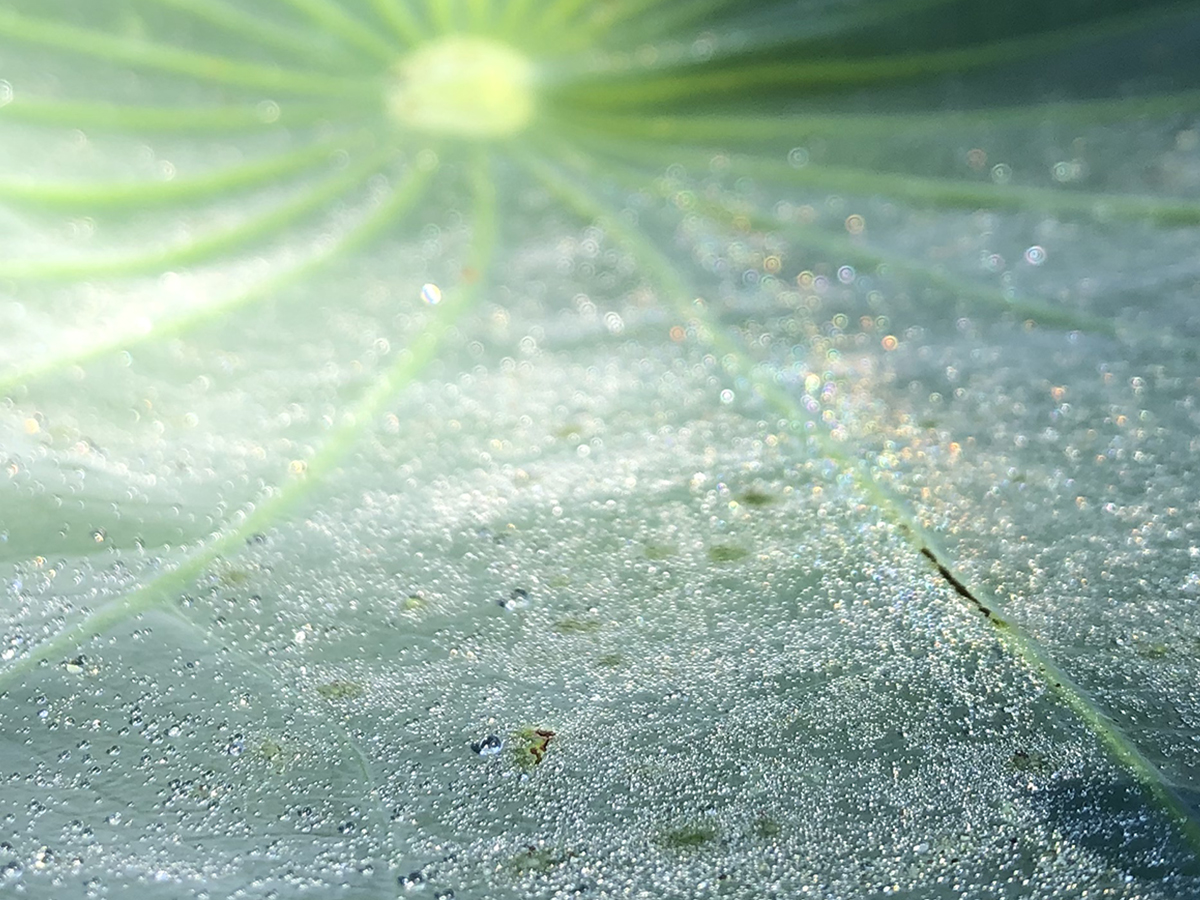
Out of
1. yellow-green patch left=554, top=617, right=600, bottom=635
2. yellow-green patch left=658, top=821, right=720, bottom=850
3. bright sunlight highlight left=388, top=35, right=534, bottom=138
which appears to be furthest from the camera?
bright sunlight highlight left=388, top=35, right=534, bottom=138

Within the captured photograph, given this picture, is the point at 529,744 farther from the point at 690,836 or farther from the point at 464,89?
the point at 464,89

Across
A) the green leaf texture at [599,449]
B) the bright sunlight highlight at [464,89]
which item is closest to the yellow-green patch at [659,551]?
the green leaf texture at [599,449]

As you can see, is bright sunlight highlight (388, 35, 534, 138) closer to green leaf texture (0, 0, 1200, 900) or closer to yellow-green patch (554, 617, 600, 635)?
green leaf texture (0, 0, 1200, 900)

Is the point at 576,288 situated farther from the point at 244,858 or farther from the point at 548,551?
the point at 244,858

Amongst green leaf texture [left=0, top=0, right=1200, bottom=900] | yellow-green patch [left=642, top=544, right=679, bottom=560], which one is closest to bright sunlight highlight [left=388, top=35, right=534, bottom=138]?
green leaf texture [left=0, top=0, right=1200, bottom=900]

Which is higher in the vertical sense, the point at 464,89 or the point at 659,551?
the point at 464,89

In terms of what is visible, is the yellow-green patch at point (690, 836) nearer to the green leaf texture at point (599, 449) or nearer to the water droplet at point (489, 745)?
the green leaf texture at point (599, 449)

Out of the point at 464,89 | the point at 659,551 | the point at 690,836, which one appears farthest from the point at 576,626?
the point at 464,89

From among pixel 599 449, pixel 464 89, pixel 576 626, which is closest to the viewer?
pixel 576 626

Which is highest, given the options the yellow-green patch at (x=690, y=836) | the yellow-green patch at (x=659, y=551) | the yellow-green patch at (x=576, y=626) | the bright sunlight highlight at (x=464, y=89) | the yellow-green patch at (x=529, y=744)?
the bright sunlight highlight at (x=464, y=89)

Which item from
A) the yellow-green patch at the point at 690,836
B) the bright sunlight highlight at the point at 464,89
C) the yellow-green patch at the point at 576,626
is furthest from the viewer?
the bright sunlight highlight at the point at 464,89

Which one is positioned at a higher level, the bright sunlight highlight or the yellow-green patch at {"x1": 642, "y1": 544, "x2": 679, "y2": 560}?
the bright sunlight highlight
